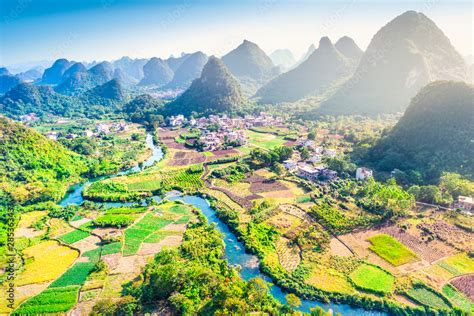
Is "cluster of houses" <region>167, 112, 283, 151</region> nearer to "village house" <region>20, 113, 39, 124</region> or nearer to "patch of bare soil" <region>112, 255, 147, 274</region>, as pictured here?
"patch of bare soil" <region>112, 255, 147, 274</region>

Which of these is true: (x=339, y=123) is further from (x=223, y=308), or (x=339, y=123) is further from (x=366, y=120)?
(x=223, y=308)

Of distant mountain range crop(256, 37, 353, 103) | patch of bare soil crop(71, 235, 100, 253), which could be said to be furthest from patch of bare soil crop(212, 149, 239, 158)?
distant mountain range crop(256, 37, 353, 103)

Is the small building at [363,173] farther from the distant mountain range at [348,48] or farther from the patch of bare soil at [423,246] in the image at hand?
→ the distant mountain range at [348,48]

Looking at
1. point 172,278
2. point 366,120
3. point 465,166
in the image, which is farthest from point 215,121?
point 172,278

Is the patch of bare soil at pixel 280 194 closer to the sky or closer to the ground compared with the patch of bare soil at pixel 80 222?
closer to the ground

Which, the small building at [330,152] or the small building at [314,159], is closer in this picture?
the small building at [314,159]

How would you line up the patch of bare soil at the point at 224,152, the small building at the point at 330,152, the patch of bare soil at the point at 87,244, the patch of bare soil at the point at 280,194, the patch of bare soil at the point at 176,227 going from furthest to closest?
the patch of bare soil at the point at 224,152, the small building at the point at 330,152, the patch of bare soil at the point at 280,194, the patch of bare soil at the point at 176,227, the patch of bare soil at the point at 87,244

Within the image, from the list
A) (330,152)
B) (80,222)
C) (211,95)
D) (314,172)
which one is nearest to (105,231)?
(80,222)

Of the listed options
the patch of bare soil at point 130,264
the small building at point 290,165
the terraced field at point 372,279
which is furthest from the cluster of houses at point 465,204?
the patch of bare soil at point 130,264
